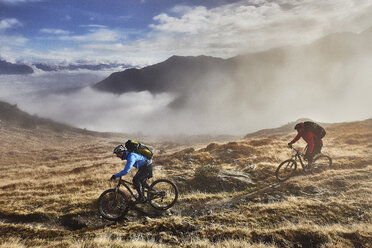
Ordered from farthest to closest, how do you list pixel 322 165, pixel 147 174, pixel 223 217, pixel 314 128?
1. pixel 322 165
2. pixel 314 128
3. pixel 147 174
4. pixel 223 217

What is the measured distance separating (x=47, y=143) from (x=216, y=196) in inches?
6609

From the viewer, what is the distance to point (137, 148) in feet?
28.3

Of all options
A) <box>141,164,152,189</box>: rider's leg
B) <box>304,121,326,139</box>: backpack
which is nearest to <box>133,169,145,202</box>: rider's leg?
<box>141,164,152,189</box>: rider's leg

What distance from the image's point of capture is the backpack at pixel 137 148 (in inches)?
332

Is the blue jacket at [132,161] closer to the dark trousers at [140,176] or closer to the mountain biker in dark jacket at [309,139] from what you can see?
the dark trousers at [140,176]

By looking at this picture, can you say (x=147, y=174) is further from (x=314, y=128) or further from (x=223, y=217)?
(x=314, y=128)

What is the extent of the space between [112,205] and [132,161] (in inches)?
94.6

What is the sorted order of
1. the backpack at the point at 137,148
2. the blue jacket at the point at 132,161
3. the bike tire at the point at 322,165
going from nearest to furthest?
the blue jacket at the point at 132,161, the backpack at the point at 137,148, the bike tire at the point at 322,165

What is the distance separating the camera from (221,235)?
7418mm

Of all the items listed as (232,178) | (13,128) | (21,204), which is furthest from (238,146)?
(13,128)

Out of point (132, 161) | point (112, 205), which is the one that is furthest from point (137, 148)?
point (112, 205)

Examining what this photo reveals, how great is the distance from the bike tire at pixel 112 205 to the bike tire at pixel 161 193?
106 cm

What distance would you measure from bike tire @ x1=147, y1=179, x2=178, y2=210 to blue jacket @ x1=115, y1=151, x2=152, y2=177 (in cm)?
107

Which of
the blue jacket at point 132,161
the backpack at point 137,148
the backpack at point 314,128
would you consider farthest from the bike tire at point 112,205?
the backpack at point 314,128
